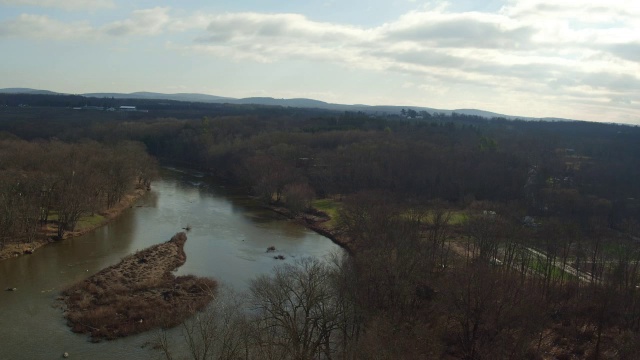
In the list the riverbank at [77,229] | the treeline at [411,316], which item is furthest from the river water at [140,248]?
the treeline at [411,316]

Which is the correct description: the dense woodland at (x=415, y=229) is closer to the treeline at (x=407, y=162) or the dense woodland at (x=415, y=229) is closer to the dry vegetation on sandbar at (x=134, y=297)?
the treeline at (x=407, y=162)

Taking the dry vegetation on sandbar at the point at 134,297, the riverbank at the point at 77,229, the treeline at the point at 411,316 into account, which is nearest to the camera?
the treeline at the point at 411,316

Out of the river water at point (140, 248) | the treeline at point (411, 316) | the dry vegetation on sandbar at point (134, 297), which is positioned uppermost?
the treeline at point (411, 316)

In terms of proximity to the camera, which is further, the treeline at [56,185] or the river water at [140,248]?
the treeline at [56,185]

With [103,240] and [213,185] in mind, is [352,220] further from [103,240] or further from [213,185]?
[213,185]

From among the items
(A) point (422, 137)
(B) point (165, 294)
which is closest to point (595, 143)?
(A) point (422, 137)

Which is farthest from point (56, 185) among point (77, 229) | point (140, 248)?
point (140, 248)
